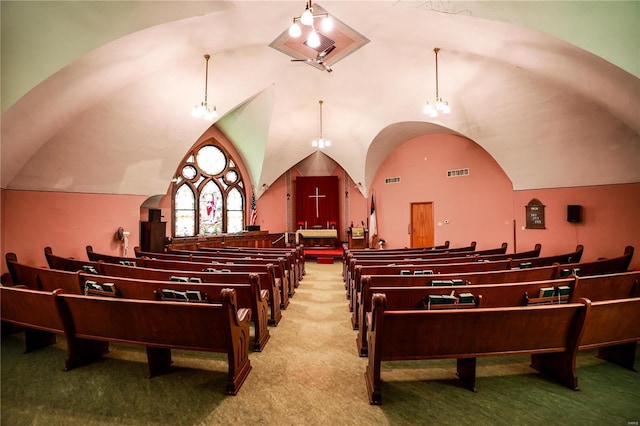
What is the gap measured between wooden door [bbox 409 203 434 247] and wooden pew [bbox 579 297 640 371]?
723cm

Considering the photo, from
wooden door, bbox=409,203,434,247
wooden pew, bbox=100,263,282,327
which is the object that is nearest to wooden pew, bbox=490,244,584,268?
wooden pew, bbox=100,263,282,327

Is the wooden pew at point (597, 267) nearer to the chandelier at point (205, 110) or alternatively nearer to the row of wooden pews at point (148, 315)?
the row of wooden pews at point (148, 315)

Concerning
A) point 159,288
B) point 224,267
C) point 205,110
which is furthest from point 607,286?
point 205,110

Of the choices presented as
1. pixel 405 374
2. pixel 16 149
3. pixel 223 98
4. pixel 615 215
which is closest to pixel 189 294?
pixel 405 374

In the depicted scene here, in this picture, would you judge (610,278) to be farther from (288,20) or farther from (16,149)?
(16,149)

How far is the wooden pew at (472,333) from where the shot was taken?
2035mm

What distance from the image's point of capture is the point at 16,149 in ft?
13.5

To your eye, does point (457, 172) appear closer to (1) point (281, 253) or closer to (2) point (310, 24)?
(1) point (281, 253)

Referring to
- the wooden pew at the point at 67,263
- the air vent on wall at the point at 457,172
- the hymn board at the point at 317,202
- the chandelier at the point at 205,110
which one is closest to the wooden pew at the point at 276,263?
the wooden pew at the point at 67,263

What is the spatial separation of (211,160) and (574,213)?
10.5 m

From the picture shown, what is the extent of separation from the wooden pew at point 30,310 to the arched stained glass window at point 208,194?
660 cm

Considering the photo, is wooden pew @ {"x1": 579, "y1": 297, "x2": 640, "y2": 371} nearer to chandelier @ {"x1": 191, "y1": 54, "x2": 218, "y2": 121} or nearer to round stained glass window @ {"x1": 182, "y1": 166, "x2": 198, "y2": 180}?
chandelier @ {"x1": 191, "y1": 54, "x2": 218, "y2": 121}

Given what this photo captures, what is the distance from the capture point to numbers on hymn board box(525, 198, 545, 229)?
691 centimetres

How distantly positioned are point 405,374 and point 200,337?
5.72 ft
